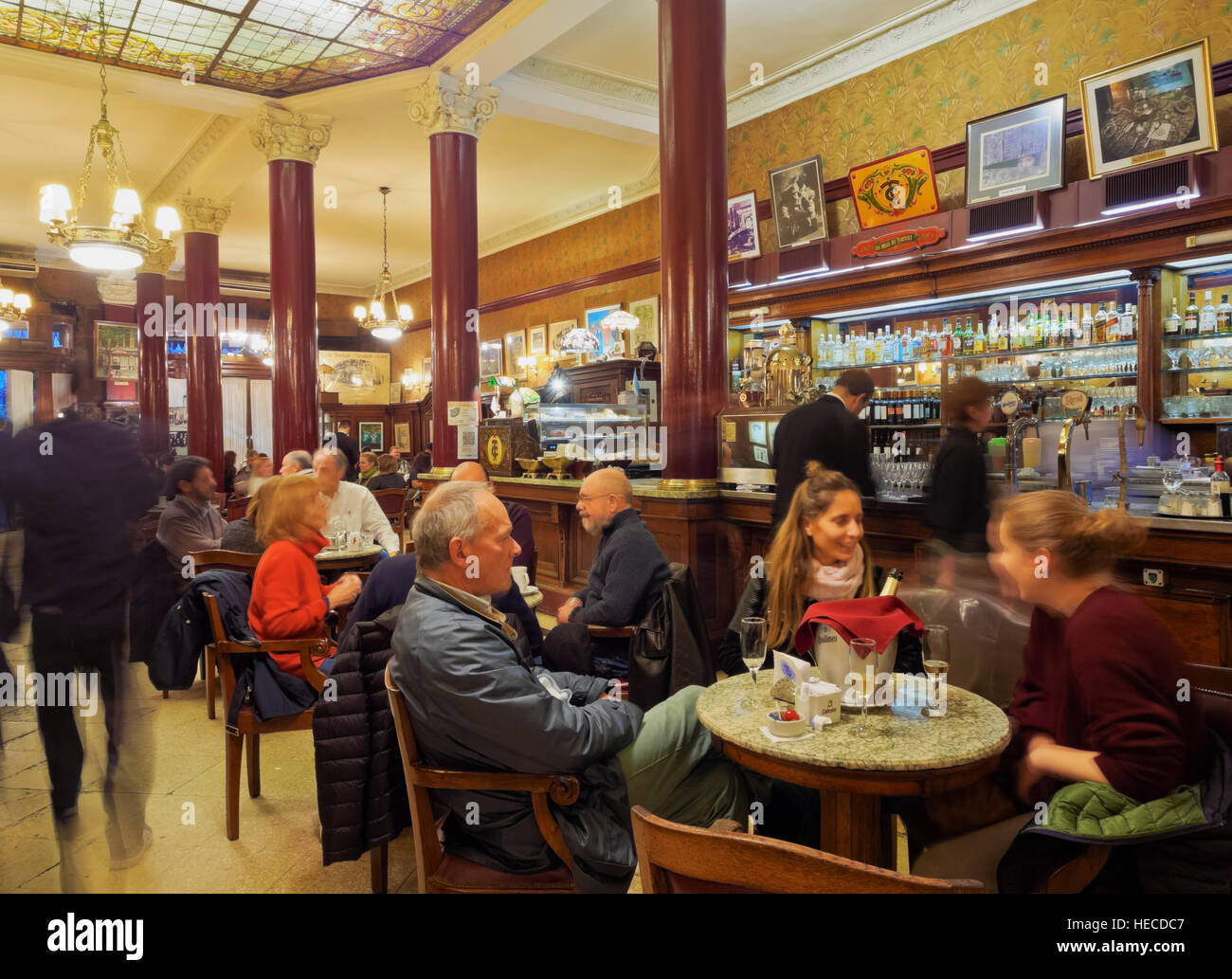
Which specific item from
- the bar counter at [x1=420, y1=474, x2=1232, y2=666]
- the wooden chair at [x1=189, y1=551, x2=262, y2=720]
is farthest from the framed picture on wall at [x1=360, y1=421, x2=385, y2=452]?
the wooden chair at [x1=189, y1=551, x2=262, y2=720]

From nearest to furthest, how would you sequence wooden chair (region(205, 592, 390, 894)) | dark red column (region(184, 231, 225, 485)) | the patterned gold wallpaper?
wooden chair (region(205, 592, 390, 894))
the patterned gold wallpaper
dark red column (region(184, 231, 225, 485))

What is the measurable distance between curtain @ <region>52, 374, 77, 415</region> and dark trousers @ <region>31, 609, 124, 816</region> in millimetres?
715

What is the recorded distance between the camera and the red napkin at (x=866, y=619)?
1.98 meters

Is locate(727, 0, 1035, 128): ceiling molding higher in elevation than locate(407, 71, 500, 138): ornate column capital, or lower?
higher

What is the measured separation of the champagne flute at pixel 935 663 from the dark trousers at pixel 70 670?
2.56m

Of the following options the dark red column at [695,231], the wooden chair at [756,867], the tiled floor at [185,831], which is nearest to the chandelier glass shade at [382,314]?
the dark red column at [695,231]

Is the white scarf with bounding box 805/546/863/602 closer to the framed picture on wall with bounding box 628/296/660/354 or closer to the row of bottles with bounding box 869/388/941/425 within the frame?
the row of bottles with bounding box 869/388/941/425

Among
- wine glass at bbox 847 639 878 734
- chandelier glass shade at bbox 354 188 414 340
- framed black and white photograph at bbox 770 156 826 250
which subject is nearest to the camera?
wine glass at bbox 847 639 878 734

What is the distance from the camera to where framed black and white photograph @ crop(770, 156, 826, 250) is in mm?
7414

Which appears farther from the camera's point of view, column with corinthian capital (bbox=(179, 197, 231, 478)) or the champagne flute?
column with corinthian capital (bbox=(179, 197, 231, 478))

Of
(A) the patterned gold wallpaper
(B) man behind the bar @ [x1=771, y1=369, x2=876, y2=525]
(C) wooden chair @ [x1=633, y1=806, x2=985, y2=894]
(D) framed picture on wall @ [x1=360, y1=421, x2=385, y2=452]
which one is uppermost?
(A) the patterned gold wallpaper

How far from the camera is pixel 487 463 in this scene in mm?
7297

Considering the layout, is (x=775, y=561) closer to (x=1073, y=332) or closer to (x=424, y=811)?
(x=424, y=811)

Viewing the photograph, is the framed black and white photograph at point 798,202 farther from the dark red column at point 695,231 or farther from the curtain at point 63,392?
the curtain at point 63,392
